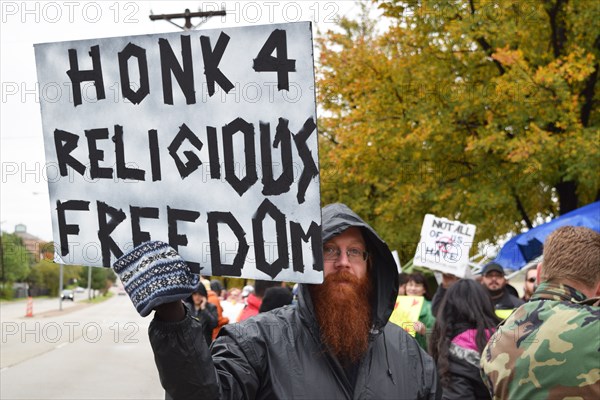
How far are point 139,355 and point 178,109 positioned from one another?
1862 centimetres

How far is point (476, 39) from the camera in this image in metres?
14.4

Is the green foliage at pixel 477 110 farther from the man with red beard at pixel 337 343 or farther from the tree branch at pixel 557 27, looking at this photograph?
the man with red beard at pixel 337 343

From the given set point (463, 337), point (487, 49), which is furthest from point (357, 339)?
point (487, 49)

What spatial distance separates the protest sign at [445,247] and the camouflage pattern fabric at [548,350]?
627 cm

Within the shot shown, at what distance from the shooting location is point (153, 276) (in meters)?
2.20

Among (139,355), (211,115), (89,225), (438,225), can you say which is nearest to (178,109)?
(211,115)

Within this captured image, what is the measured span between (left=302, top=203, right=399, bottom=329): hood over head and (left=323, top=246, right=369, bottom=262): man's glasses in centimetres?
6

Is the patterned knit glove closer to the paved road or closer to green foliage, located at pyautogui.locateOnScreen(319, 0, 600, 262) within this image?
the paved road

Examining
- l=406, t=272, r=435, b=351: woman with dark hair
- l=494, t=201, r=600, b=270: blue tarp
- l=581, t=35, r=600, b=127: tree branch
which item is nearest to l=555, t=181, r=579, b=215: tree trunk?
l=581, t=35, r=600, b=127: tree branch

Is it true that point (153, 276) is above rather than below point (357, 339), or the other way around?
above

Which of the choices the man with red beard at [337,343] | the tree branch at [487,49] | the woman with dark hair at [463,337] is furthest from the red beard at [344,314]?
the tree branch at [487,49]

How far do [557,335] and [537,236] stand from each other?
28.3 ft

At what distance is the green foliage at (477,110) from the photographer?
12.7 meters

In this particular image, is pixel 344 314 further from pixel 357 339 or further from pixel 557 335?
pixel 557 335
